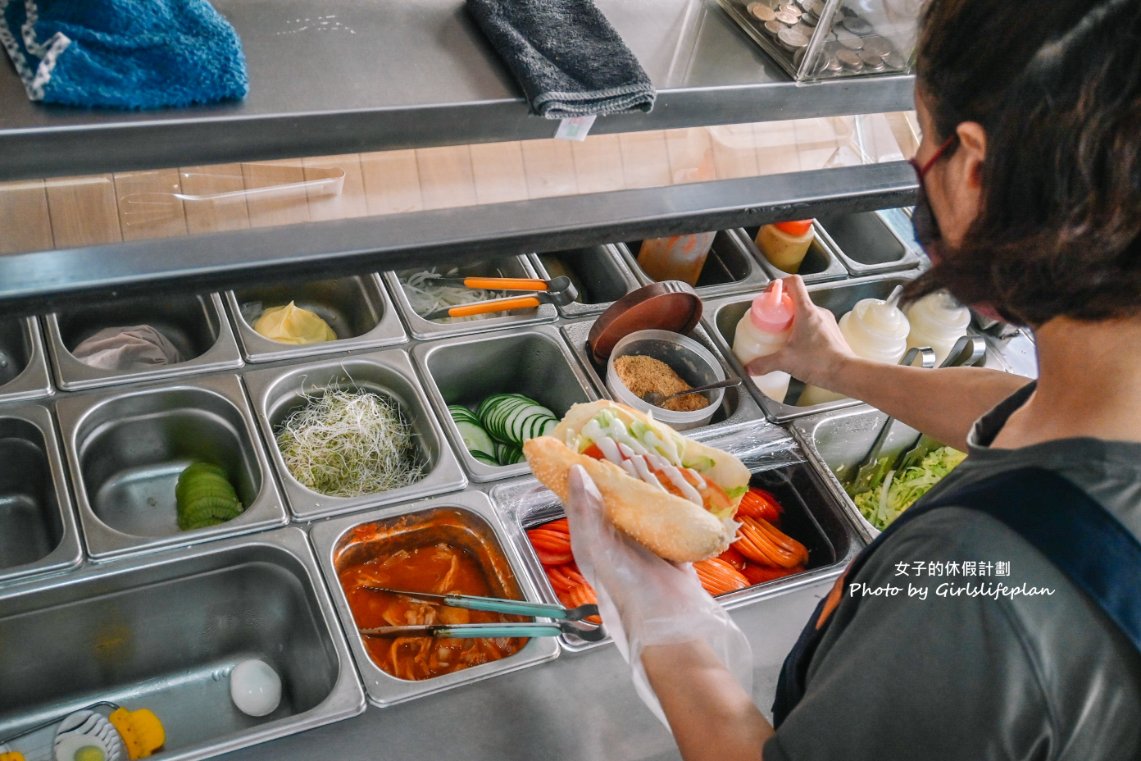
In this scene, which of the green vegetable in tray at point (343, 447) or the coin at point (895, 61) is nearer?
the coin at point (895, 61)

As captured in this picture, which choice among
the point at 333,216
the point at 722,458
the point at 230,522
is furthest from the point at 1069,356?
the point at 230,522

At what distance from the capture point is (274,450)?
6.74 feet

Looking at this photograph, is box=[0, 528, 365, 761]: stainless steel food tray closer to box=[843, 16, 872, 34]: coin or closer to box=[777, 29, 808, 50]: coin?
box=[777, 29, 808, 50]: coin

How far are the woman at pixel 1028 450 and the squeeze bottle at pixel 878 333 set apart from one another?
1.35 meters

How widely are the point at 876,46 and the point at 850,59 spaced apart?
0.09 m

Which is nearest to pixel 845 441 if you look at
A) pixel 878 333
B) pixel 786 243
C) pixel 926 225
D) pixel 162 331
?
pixel 878 333

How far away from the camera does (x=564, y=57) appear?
1450 millimetres

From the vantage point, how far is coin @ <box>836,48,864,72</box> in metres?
1.71

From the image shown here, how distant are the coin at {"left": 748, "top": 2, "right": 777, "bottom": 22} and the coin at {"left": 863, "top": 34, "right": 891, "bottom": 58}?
192 millimetres

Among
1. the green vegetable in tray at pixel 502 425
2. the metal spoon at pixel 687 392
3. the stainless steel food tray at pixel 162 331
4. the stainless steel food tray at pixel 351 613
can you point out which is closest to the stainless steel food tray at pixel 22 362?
the stainless steel food tray at pixel 162 331

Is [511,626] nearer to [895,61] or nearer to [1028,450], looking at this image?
[1028,450]

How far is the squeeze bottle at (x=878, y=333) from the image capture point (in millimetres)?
2523

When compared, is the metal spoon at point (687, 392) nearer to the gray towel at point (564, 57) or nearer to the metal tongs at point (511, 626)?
the metal tongs at point (511, 626)

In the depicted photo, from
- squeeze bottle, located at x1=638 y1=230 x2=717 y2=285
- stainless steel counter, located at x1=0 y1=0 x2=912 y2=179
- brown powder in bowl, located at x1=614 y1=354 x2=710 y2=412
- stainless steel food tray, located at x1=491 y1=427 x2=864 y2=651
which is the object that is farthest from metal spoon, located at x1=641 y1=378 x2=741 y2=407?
stainless steel counter, located at x1=0 y1=0 x2=912 y2=179
